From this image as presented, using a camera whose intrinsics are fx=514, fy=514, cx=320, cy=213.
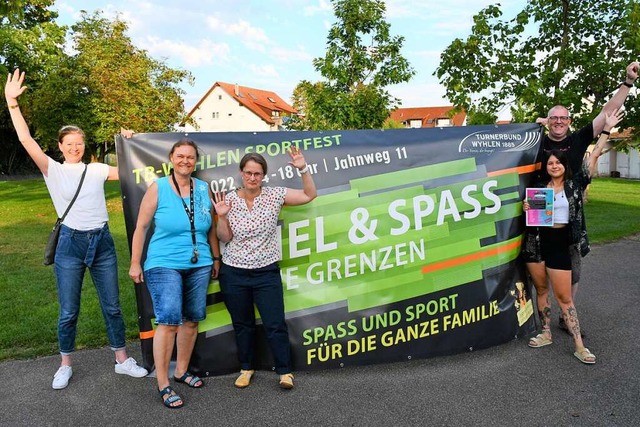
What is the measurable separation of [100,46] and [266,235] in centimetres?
1743

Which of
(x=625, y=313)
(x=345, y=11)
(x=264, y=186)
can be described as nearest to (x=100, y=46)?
(x=345, y=11)

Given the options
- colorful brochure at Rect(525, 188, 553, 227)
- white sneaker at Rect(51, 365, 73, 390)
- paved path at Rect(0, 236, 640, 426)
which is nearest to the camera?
paved path at Rect(0, 236, 640, 426)

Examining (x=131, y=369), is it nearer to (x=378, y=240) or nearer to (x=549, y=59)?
(x=378, y=240)

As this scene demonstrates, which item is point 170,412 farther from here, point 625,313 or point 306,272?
point 625,313

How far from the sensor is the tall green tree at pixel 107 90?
57.2 ft

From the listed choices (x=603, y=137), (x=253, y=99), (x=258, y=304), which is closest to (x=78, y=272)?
(x=258, y=304)

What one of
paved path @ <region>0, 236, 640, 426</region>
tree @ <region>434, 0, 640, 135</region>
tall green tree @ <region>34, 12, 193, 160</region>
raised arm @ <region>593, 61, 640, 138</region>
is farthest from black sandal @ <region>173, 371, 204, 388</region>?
tall green tree @ <region>34, 12, 193, 160</region>

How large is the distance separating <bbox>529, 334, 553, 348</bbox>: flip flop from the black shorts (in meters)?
0.75

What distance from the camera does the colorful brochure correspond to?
4.32 m

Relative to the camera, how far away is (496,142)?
4.74 meters

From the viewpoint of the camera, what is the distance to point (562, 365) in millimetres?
4242

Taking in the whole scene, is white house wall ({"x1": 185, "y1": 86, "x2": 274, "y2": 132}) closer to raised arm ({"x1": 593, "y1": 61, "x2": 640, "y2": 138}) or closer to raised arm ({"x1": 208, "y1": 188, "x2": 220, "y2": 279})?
raised arm ({"x1": 593, "y1": 61, "x2": 640, "y2": 138})

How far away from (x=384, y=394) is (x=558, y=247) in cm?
194

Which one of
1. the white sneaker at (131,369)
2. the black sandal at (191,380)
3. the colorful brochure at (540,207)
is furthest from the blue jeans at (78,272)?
the colorful brochure at (540,207)
